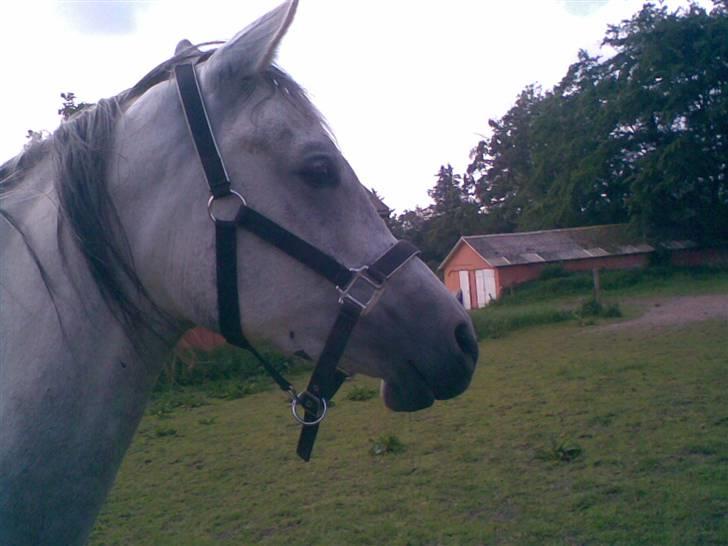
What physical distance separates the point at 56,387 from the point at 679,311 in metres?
18.0

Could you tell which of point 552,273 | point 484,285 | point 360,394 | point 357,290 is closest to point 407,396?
point 357,290

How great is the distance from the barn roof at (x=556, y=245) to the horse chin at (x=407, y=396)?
1143 inches

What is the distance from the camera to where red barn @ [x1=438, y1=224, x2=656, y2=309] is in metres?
30.6

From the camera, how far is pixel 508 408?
810 cm

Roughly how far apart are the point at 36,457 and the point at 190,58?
3.54 ft

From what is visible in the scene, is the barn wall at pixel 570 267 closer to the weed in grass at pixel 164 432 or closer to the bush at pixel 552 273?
the bush at pixel 552 273

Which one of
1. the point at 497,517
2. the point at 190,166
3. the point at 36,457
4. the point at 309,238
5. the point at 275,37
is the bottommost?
the point at 497,517

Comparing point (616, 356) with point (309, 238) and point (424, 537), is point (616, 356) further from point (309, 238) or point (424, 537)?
point (309, 238)

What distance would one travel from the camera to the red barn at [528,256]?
3062 cm

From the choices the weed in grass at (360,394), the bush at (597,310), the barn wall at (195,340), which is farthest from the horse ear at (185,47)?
the bush at (597,310)

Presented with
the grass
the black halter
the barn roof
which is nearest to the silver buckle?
the black halter

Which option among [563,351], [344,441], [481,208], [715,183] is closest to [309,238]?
[344,441]

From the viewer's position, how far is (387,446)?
662 centimetres

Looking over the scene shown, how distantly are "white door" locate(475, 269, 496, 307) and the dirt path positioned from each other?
414 inches
